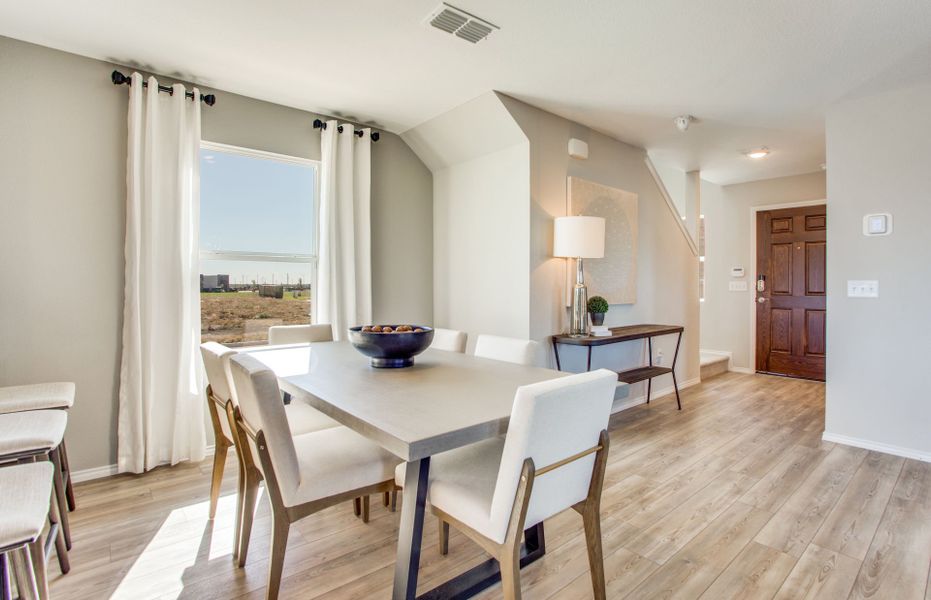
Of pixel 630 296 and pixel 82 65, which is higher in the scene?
pixel 82 65

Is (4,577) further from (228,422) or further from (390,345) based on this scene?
(390,345)

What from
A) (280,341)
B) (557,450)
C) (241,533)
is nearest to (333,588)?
(241,533)

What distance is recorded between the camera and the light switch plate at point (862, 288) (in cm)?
322

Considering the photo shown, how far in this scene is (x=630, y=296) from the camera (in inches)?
172

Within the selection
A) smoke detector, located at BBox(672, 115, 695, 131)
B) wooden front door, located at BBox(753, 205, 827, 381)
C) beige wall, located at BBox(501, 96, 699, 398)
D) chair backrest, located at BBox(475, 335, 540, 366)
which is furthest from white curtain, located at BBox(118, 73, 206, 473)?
wooden front door, located at BBox(753, 205, 827, 381)

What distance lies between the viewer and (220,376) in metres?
1.95

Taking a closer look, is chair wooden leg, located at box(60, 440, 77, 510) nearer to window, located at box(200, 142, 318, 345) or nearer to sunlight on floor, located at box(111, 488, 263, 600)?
sunlight on floor, located at box(111, 488, 263, 600)

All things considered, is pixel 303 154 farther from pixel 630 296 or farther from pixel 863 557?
pixel 863 557

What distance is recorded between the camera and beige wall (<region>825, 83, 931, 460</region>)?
306 centimetres

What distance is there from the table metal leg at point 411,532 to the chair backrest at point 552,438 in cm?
22

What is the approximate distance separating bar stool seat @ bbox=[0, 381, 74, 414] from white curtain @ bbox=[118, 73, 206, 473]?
0.55m

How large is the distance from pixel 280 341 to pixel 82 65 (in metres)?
1.94

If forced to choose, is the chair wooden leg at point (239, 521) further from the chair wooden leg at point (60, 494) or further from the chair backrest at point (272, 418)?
the chair wooden leg at point (60, 494)

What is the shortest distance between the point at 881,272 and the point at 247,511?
4.07m
